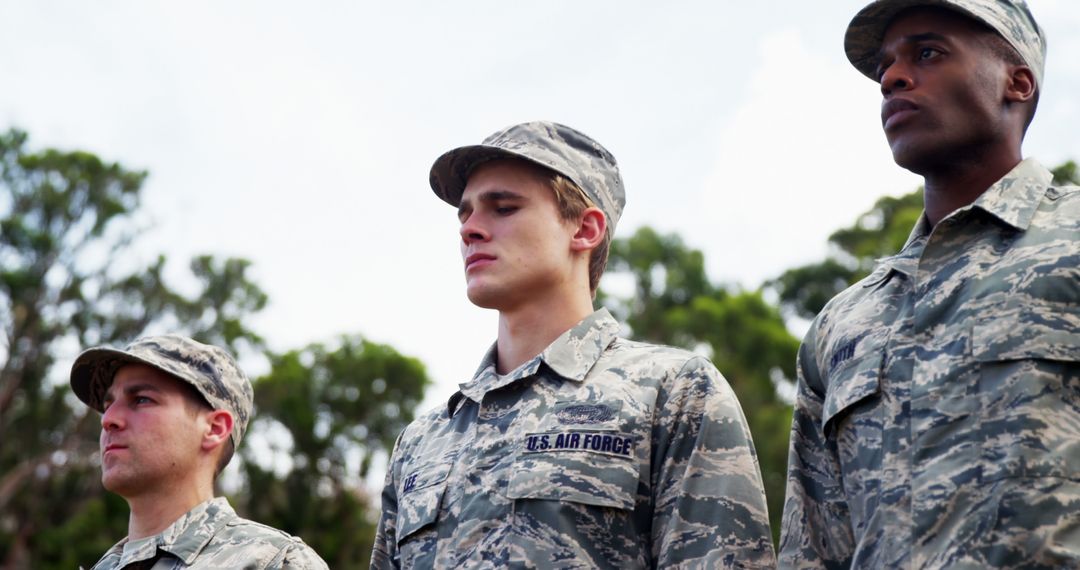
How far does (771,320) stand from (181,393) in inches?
715

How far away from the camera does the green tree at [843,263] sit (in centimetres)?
1852

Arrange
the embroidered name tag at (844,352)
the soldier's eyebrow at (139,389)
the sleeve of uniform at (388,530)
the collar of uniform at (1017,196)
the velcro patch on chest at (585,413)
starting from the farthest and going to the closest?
the soldier's eyebrow at (139,389)
the sleeve of uniform at (388,530)
the velcro patch on chest at (585,413)
the embroidered name tag at (844,352)
the collar of uniform at (1017,196)

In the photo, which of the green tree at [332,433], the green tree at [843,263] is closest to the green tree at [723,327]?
the green tree at [843,263]

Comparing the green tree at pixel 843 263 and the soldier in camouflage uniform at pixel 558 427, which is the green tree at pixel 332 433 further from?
the soldier in camouflage uniform at pixel 558 427

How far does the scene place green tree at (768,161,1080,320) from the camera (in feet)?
60.7

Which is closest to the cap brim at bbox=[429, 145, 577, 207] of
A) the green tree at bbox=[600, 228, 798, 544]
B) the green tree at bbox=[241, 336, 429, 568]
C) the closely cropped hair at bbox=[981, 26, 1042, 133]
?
the closely cropped hair at bbox=[981, 26, 1042, 133]

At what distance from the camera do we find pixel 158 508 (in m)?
4.41

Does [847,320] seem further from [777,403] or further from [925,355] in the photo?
[777,403]

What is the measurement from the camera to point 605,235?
3658 millimetres

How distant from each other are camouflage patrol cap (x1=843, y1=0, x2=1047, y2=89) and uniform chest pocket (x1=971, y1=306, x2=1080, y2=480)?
28.4 inches

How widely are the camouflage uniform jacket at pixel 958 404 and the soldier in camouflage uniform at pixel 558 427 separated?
0.26 metres

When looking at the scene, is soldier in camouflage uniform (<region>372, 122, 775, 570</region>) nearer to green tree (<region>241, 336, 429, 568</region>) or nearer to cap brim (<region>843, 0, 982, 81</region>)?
cap brim (<region>843, 0, 982, 81</region>)

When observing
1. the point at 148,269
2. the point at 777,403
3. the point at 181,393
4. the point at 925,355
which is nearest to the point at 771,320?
the point at 777,403

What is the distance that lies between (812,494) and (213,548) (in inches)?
91.0
